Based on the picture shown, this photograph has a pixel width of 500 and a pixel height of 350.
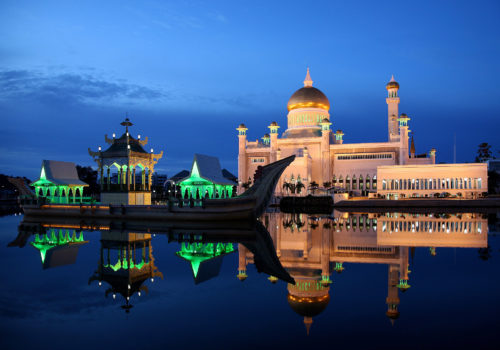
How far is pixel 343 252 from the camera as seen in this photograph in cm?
1482

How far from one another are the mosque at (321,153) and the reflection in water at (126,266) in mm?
38062

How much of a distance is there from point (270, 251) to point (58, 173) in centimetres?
2574

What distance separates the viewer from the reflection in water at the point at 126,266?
1000 centimetres

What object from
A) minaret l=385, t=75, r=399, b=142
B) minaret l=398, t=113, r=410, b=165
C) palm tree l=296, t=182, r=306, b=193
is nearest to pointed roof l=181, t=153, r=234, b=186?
palm tree l=296, t=182, r=306, b=193

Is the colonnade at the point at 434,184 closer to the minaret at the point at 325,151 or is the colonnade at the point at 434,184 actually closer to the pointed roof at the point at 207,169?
the minaret at the point at 325,151

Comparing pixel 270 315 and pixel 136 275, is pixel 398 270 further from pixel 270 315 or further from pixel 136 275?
pixel 136 275

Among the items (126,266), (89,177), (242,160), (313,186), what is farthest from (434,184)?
(89,177)

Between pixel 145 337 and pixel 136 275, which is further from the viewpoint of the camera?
pixel 136 275

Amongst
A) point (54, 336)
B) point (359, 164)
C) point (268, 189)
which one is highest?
point (359, 164)

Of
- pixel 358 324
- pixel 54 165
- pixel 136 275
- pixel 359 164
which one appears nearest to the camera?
pixel 358 324

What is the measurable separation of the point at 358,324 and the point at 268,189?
19.9 meters

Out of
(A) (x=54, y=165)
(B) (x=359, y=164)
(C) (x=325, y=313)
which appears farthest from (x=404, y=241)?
(B) (x=359, y=164)

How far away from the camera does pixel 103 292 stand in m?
9.70

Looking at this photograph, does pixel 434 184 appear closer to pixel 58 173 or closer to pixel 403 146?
pixel 403 146
